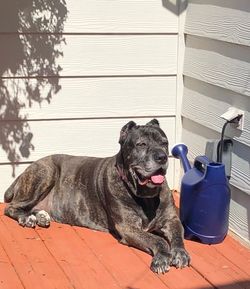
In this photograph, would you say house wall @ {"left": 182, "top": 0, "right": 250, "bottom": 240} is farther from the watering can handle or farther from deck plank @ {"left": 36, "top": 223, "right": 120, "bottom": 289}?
deck plank @ {"left": 36, "top": 223, "right": 120, "bottom": 289}

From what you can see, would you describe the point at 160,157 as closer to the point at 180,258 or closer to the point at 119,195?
the point at 119,195

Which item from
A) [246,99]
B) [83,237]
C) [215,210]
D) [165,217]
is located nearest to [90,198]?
[83,237]

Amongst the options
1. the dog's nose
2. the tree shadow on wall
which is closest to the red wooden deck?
the dog's nose

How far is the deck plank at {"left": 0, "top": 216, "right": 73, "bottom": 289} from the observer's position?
3799 mm

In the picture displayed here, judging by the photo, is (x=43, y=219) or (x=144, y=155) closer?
(x=144, y=155)

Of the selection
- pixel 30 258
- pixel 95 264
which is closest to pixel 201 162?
pixel 95 264

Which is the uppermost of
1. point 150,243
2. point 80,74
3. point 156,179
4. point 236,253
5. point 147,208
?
point 80,74

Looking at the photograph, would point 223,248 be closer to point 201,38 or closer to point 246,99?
point 246,99

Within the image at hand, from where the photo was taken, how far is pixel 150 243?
13.7 feet

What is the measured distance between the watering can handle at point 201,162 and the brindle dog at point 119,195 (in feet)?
0.93

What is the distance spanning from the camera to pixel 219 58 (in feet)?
15.2

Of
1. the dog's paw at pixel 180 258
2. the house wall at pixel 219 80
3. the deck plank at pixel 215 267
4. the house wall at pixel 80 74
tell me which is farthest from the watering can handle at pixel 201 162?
the house wall at pixel 80 74

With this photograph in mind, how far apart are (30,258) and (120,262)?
595 mm

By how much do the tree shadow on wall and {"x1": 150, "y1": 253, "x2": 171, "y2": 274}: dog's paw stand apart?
1703mm
